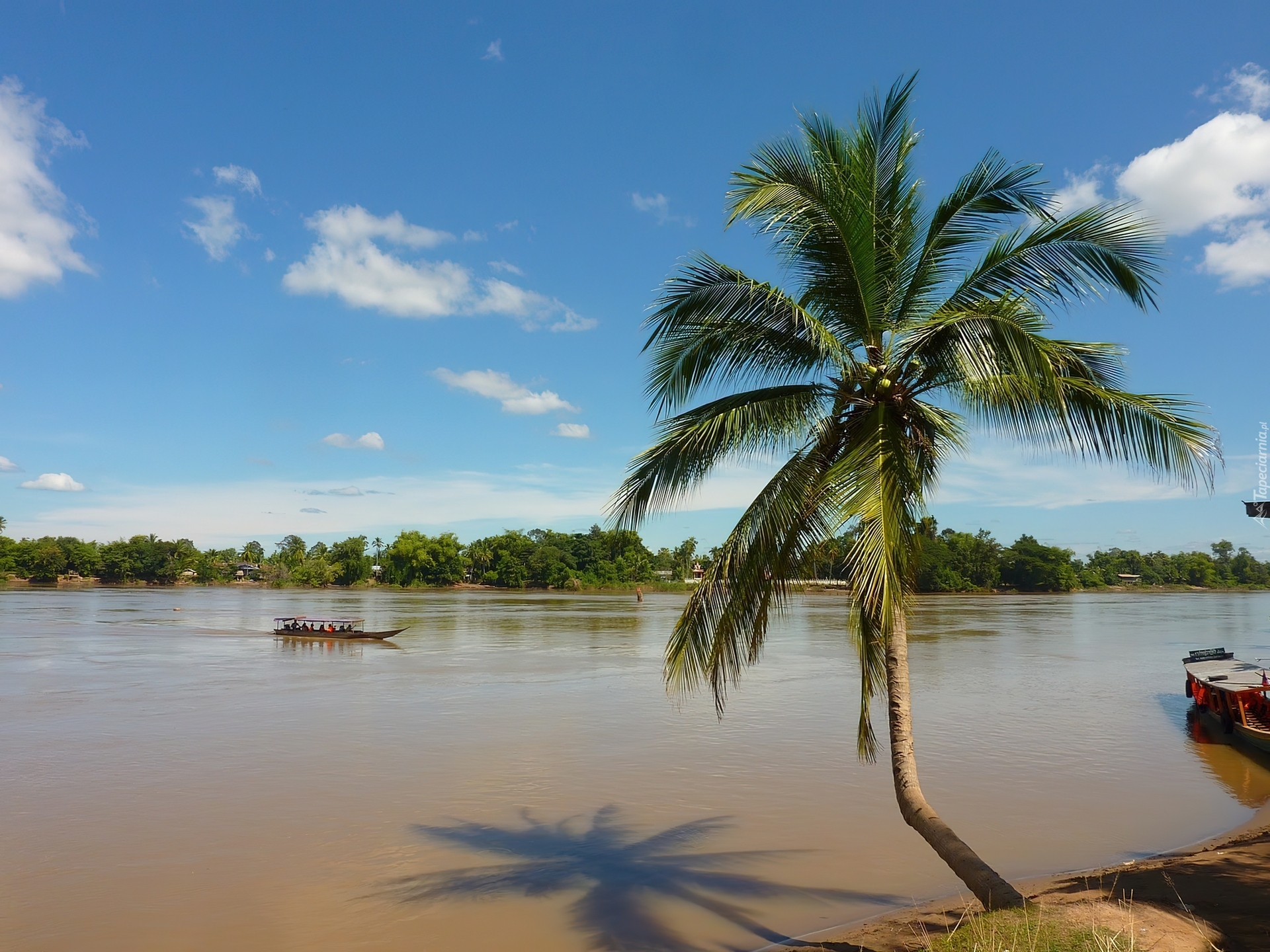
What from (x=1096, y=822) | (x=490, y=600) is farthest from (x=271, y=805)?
(x=490, y=600)

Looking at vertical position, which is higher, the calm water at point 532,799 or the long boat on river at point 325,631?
the long boat on river at point 325,631

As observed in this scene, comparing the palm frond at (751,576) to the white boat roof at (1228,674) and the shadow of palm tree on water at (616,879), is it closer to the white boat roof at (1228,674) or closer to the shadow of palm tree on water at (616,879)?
the shadow of palm tree on water at (616,879)

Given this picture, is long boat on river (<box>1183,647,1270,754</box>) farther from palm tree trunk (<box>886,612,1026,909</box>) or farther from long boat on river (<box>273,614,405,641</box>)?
long boat on river (<box>273,614,405,641</box>)

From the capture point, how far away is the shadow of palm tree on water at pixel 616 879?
26.2ft

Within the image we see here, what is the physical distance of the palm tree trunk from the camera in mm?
5570

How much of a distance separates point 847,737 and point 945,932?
10.1 metres

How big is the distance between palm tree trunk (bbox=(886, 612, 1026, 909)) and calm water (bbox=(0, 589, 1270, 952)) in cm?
253

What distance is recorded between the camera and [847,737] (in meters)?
16.5

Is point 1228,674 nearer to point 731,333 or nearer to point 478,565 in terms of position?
point 731,333

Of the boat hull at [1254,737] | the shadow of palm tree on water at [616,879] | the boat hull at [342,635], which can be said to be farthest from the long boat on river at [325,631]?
the boat hull at [1254,737]

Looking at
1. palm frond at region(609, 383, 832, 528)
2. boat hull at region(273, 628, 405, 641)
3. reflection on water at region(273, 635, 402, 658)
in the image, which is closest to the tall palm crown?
palm frond at region(609, 383, 832, 528)

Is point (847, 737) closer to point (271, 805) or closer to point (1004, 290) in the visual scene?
point (271, 805)

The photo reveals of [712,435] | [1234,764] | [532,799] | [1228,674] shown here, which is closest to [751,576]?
[712,435]

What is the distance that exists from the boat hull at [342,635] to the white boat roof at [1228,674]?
2985cm
